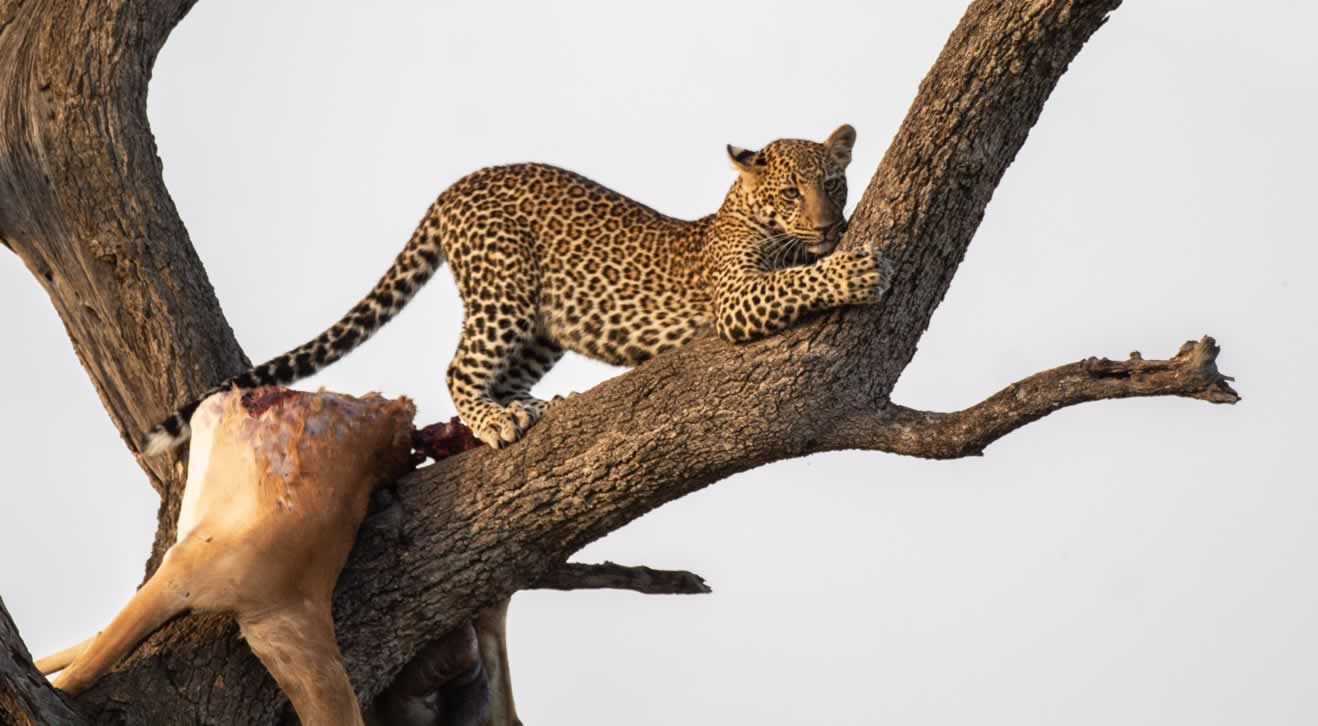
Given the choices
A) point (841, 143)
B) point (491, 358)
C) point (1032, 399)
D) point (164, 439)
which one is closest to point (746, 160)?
point (841, 143)

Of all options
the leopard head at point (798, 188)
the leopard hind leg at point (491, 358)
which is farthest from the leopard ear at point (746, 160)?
the leopard hind leg at point (491, 358)

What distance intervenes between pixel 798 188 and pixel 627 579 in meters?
1.88

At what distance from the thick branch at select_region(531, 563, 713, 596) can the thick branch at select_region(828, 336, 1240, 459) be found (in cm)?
151

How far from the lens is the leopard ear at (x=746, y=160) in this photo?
819cm

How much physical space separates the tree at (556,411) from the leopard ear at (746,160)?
1.15m

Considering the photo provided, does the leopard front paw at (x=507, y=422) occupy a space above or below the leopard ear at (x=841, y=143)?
below

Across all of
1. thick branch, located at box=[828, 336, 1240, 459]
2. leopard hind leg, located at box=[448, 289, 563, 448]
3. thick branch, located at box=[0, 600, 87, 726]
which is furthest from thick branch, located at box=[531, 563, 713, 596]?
thick branch, located at box=[0, 600, 87, 726]

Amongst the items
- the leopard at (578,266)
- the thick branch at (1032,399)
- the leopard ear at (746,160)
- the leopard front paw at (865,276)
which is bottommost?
the thick branch at (1032,399)

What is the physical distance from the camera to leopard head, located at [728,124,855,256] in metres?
7.79

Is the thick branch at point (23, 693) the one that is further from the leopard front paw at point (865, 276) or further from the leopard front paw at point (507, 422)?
the leopard front paw at point (865, 276)

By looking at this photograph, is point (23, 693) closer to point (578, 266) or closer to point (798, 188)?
point (578, 266)

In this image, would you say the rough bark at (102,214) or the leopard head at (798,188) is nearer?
the leopard head at (798,188)

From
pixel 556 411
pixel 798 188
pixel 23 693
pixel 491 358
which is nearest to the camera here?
pixel 23 693

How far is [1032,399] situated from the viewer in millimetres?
6609
